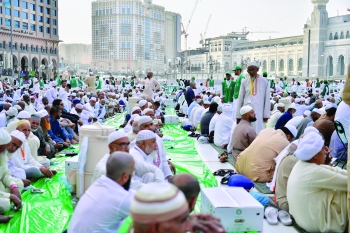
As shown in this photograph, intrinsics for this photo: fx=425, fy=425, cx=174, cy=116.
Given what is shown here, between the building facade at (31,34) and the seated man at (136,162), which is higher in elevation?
the building facade at (31,34)

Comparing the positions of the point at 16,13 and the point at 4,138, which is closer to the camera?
the point at 4,138

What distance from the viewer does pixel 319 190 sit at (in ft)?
9.73

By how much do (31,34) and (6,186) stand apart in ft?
138

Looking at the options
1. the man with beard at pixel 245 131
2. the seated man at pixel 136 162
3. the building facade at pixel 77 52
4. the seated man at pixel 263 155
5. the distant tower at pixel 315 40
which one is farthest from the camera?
the building facade at pixel 77 52

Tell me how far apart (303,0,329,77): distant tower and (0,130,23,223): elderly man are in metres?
43.7

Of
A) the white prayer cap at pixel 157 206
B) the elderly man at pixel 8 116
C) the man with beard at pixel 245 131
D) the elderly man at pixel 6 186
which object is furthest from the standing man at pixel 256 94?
the white prayer cap at pixel 157 206

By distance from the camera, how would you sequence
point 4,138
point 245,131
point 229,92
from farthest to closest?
point 229,92 → point 245,131 → point 4,138

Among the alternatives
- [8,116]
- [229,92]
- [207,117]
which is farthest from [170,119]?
[8,116]

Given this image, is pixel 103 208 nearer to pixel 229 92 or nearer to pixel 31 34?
pixel 229 92

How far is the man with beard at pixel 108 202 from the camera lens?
6.82ft

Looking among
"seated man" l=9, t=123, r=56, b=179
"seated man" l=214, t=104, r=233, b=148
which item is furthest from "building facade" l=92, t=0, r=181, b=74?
"seated man" l=9, t=123, r=56, b=179

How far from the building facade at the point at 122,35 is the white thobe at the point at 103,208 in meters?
61.7

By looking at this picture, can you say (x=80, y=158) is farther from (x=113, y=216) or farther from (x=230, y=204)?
(x=113, y=216)

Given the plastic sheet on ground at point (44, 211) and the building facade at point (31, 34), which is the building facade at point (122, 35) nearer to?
the building facade at point (31, 34)
